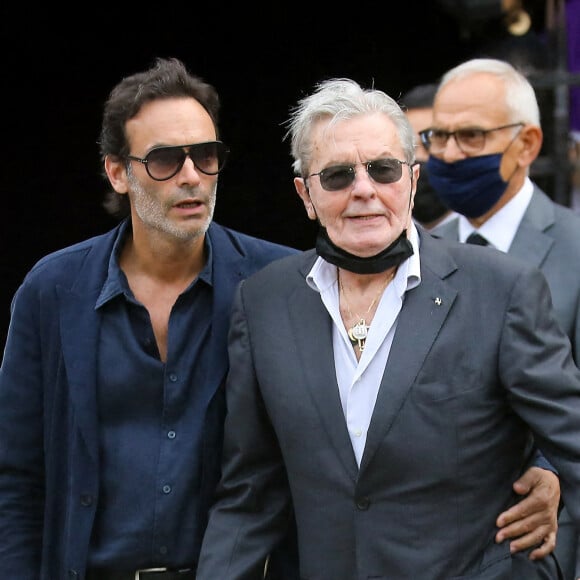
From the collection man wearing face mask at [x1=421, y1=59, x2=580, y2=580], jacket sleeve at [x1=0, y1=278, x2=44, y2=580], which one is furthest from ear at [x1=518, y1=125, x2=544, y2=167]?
jacket sleeve at [x1=0, y1=278, x2=44, y2=580]

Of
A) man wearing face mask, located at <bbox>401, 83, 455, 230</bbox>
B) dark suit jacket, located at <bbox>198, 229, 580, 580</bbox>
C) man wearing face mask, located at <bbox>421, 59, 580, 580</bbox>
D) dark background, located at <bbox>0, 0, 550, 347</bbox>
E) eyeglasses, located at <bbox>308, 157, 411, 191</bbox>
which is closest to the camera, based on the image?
dark suit jacket, located at <bbox>198, 229, 580, 580</bbox>

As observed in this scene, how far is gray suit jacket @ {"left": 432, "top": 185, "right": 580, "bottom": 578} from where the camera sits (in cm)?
366

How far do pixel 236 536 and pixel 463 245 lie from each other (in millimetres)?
954

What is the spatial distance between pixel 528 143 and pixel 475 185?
0.28 meters

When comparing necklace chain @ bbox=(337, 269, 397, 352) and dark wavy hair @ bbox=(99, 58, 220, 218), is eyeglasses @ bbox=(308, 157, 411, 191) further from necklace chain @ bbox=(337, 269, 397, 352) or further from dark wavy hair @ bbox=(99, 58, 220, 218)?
dark wavy hair @ bbox=(99, 58, 220, 218)

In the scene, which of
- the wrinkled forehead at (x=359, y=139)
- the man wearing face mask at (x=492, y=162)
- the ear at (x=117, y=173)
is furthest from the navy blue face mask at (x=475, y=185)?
the ear at (x=117, y=173)

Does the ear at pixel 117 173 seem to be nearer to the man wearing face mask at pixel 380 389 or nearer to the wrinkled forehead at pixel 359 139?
the man wearing face mask at pixel 380 389

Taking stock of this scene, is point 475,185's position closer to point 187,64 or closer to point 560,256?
point 560,256

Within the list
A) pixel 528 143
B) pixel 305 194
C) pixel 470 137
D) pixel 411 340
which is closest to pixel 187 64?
pixel 470 137

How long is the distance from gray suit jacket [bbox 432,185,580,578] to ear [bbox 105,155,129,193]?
129 cm

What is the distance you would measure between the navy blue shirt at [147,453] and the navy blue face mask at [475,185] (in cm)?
131

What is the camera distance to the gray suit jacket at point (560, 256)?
3656mm

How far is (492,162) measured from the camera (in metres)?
4.16

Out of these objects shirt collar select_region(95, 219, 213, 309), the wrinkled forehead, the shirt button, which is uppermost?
the wrinkled forehead
